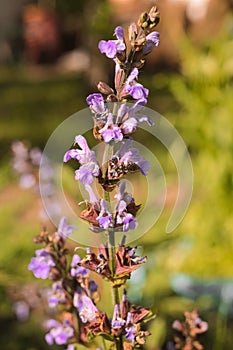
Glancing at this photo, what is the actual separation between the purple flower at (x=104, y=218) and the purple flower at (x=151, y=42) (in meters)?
0.16

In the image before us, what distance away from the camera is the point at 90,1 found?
24.7 feet

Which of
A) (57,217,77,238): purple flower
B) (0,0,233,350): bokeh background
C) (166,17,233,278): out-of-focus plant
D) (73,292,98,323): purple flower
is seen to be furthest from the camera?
(166,17,233,278): out-of-focus plant

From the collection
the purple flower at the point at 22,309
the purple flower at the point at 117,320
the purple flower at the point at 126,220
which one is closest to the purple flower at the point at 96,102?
the purple flower at the point at 126,220

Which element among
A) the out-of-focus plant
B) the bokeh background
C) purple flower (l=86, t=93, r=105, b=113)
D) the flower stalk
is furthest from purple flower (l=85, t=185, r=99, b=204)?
the out-of-focus plant

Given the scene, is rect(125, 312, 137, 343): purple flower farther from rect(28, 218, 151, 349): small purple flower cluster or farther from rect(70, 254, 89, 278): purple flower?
rect(70, 254, 89, 278): purple flower

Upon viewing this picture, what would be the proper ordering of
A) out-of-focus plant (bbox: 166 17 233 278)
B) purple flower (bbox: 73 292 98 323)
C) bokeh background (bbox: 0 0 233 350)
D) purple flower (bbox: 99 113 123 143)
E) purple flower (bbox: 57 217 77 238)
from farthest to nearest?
out-of-focus plant (bbox: 166 17 233 278) < bokeh background (bbox: 0 0 233 350) < purple flower (bbox: 57 217 77 238) < purple flower (bbox: 73 292 98 323) < purple flower (bbox: 99 113 123 143)

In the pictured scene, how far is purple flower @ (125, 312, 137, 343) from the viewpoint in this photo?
0.79 metres

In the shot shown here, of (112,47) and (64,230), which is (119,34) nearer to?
(112,47)

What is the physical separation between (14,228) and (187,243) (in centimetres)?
66

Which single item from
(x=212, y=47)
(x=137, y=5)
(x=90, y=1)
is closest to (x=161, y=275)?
(x=212, y=47)

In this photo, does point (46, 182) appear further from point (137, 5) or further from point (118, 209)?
point (137, 5)

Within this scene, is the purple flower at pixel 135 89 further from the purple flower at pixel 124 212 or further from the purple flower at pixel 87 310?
the purple flower at pixel 87 310

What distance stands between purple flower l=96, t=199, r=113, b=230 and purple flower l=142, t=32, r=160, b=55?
164mm

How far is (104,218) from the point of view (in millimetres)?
740
